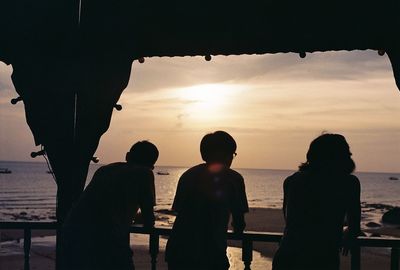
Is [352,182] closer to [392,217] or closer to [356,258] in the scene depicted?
[356,258]

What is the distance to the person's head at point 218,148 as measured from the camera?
289 centimetres

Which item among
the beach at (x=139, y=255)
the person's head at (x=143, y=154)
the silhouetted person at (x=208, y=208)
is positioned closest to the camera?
the silhouetted person at (x=208, y=208)

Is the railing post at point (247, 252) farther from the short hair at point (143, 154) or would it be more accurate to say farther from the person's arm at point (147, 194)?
the short hair at point (143, 154)

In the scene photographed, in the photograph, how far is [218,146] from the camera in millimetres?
2891

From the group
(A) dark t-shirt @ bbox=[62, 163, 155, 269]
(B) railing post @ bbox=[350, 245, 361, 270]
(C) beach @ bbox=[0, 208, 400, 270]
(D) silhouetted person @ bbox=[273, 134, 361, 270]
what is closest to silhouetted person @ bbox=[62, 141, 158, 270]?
(A) dark t-shirt @ bbox=[62, 163, 155, 269]

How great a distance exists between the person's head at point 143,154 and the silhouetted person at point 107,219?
0.17 ft

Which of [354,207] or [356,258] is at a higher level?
[354,207]

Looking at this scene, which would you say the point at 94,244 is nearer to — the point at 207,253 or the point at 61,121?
the point at 207,253

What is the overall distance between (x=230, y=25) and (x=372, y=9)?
1.06 meters

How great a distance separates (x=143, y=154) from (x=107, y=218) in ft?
1.45

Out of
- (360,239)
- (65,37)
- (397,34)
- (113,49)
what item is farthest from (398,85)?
(65,37)

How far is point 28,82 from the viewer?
4.29 metres

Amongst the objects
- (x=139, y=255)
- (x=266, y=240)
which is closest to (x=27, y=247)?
(x=266, y=240)

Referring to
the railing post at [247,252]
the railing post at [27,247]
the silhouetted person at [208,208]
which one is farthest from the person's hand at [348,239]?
the railing post at [27,247]
